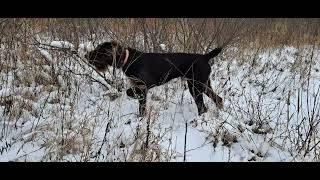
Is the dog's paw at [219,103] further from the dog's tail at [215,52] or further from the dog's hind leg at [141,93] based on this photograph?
the dog's hind leg at [141,93]

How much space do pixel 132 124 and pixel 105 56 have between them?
60.6 inches

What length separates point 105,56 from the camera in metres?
5.71

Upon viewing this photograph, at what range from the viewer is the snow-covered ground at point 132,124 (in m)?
3.59

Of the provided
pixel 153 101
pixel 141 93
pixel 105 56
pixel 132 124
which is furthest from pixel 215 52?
pixel 132 124

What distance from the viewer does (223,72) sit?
24.8 feet

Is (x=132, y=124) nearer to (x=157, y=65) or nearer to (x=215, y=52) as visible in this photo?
(x=157, y=65)

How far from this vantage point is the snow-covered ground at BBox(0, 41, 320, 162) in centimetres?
359

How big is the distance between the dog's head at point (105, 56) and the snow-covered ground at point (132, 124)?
238 millimetres
